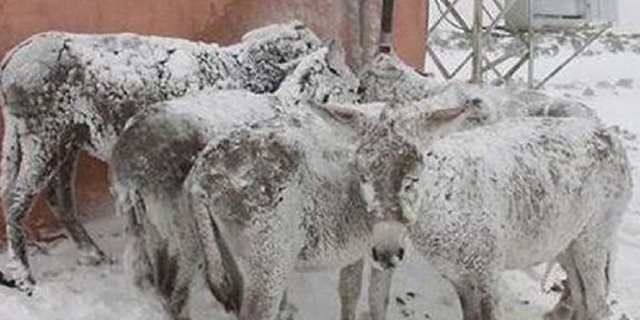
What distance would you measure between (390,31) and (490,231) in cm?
285

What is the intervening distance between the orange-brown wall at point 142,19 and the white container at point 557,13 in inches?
199

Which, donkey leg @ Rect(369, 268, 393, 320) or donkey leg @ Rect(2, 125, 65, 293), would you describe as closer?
donkey leg @ Rect(369, 268, 393, 320)

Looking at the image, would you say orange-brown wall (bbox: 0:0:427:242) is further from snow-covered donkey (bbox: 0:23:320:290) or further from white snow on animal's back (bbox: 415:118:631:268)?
white snow on animal's back (bbox: 415:118:631:268)

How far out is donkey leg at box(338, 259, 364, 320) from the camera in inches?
221

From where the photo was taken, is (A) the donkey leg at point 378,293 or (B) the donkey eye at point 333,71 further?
(B) the donkey eye at point 333,71

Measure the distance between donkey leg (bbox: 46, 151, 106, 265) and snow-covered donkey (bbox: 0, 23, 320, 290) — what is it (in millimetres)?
97

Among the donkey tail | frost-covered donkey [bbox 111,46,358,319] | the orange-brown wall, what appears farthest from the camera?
the orange-brown wall

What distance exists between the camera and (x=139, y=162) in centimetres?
555

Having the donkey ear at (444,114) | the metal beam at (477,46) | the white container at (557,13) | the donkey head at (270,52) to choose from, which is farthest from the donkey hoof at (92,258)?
the white container at (557,13)

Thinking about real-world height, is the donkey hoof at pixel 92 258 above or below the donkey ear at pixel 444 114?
below

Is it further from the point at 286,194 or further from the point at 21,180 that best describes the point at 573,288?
the point at 21,180

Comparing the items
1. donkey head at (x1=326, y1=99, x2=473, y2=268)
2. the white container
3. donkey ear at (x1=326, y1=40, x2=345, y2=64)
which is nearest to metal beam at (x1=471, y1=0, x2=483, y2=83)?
the white container

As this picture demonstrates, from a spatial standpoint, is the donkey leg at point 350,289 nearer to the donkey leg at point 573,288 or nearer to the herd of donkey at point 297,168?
the herd of donkey at point 297,168

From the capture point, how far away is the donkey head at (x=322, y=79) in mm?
6457
